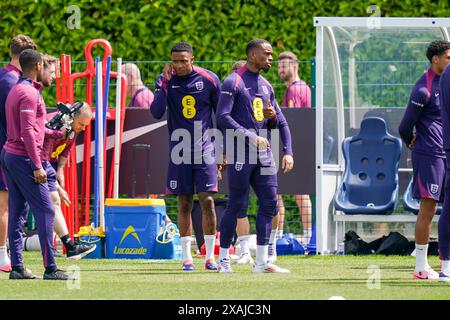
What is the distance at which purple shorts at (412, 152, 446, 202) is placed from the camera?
11.2m

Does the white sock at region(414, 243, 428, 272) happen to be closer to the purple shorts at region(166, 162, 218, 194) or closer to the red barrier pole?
the purple shorts at region(166, 162, 218, 194)

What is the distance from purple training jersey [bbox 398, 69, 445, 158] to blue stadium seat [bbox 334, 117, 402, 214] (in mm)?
3898

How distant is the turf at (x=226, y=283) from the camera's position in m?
9.62

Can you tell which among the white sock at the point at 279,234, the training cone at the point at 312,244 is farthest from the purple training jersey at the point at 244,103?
the white sock at the point at 279,234

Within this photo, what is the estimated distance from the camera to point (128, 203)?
14.4 metres

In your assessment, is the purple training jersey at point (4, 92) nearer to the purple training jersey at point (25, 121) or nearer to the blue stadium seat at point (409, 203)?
the purple training jersey at point (25, 121)

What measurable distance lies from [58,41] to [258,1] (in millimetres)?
2793

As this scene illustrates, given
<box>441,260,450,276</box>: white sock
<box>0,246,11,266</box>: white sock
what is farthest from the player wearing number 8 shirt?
<box>441,260,450,276</box>: white sock

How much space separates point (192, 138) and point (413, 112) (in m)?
→ 2.36

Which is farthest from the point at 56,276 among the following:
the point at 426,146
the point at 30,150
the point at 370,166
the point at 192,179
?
the point at 370,166

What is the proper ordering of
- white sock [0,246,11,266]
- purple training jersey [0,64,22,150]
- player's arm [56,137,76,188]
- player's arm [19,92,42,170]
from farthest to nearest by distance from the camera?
player's arm [56,137,76,188], white sock [0,246,11,266], purple training jersey [0,64,22,150], player's arm [19,92,42,170]
